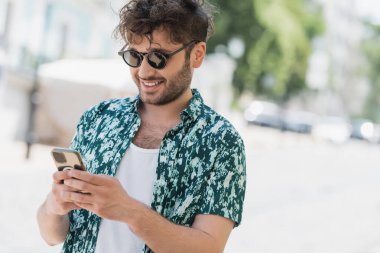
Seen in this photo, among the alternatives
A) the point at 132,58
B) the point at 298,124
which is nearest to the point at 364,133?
the point at 298,124

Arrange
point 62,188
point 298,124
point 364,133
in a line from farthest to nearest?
1. point 364,133
2. point 298,124
3. point 62,188

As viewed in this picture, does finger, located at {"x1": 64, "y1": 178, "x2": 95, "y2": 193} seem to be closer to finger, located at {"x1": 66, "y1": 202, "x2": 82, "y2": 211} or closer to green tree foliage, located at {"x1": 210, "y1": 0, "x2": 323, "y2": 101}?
finger, located at {"x1": 66, "y1": 202, "x2": 82, "y2": 211}

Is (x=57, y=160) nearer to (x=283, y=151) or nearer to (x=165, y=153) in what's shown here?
(x=165, y=153)

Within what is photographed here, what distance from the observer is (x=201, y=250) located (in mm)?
2119

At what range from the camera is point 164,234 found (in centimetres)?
204

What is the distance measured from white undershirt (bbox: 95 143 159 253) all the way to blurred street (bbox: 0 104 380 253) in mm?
5242

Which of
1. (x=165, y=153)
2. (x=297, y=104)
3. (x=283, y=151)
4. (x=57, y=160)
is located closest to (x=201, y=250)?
(x=165, y=153)

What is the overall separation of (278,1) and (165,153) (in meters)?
39.7

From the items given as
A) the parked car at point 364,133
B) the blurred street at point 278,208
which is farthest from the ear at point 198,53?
the parked car at point 364,133

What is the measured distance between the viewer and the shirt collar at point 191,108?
7.56 feet

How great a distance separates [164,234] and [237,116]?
34.7 metres

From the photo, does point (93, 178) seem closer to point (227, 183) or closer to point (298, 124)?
point (227, 183)

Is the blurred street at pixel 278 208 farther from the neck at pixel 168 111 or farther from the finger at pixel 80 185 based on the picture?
the finger at pixel 80 185

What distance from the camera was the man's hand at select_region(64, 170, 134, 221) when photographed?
194 centimetres
